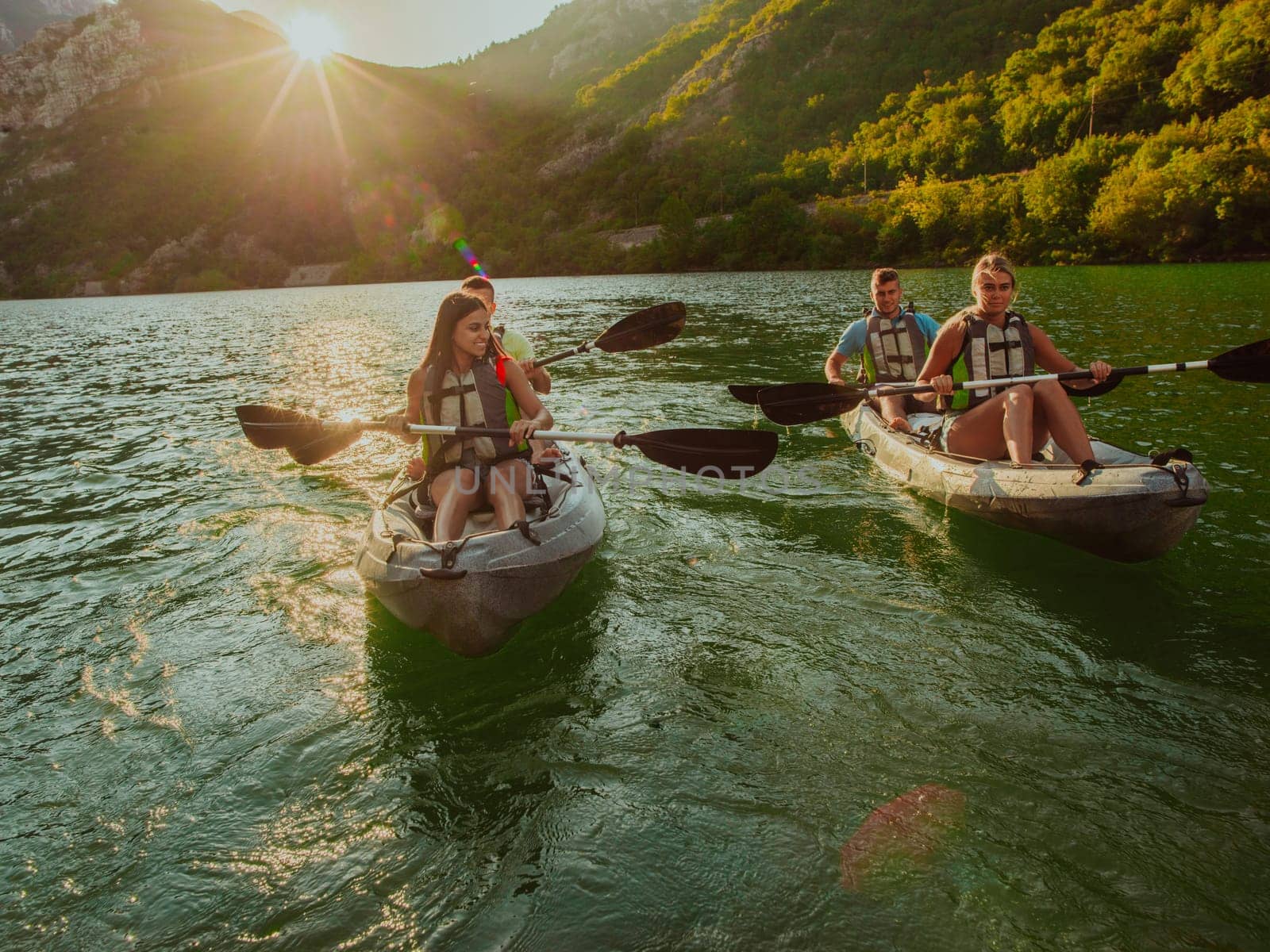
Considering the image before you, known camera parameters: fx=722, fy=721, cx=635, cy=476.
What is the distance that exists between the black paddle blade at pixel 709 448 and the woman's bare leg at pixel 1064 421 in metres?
2.24

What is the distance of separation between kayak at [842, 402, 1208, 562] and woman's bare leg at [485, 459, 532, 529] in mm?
3641

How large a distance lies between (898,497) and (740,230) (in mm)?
72037

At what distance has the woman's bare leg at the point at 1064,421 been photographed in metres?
5.52

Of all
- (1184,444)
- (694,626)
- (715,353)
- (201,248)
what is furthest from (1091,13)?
(201,248)

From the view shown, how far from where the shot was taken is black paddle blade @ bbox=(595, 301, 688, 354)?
29.5 ft

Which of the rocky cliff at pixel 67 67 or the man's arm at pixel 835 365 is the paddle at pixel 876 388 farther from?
the rocky cliff at pixel 67 67

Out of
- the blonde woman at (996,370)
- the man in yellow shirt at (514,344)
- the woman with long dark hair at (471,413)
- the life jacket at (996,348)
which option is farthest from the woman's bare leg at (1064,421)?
the man in yellow shirt at (514,344)

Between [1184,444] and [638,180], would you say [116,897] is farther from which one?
[638,180]

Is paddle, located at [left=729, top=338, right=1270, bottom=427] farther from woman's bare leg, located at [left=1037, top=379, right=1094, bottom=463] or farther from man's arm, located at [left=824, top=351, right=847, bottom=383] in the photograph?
man's arm, located at [left=824, top=351, right=847, bottom=383]

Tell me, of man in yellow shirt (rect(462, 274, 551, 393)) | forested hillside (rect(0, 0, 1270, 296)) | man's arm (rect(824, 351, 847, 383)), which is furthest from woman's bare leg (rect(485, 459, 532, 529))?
forested hillside (rect(0, 0, 1270, 296))

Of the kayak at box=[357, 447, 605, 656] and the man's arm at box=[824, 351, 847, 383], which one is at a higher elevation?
the man's arm at box=[824, 351, 847, 383]

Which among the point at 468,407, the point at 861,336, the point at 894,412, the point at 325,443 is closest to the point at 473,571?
the point at 468,407

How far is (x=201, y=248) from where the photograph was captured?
123875 mm

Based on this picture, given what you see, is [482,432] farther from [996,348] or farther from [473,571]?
[996,348]
